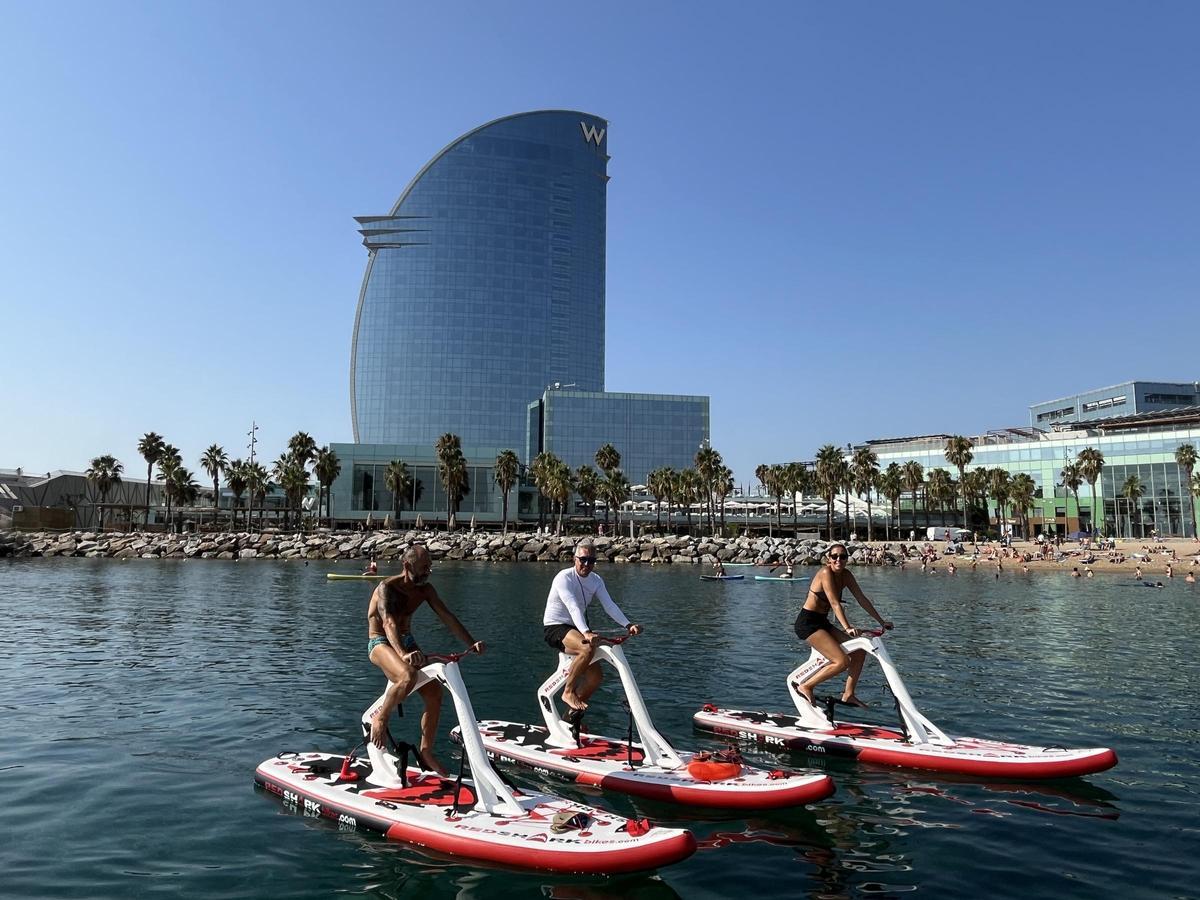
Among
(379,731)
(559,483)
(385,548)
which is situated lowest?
(385,548)

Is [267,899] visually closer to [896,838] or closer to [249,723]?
[896,838]

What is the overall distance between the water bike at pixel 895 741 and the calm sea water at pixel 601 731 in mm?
260

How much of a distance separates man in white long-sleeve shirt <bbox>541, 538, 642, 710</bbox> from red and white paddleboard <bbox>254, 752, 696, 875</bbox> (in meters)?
2.40

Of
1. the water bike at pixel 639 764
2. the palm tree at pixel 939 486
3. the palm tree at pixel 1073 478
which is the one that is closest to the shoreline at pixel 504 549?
the palm tree at pixel 1073 478

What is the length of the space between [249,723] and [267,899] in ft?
25.4

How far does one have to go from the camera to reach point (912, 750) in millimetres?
11406

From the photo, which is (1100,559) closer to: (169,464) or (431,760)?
(431,760)

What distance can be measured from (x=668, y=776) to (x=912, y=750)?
3.96m

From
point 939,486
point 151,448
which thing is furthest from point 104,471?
point 939,486

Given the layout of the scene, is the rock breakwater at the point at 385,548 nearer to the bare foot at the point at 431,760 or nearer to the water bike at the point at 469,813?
the bare foot at the point at 431,760

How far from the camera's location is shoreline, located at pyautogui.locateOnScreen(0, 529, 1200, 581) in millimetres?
85188

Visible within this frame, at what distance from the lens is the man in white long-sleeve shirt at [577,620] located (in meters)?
11.0

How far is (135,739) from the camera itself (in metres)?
13.3

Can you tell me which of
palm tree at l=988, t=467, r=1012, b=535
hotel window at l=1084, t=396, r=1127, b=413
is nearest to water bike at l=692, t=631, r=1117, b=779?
palm tree at l=988, t=467, r=1012, b=535
